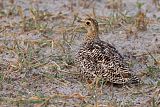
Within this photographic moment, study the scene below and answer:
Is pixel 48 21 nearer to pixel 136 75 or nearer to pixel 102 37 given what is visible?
pixel 102 37

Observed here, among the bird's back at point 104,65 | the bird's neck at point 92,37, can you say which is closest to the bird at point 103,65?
the bird's back at point 104,65

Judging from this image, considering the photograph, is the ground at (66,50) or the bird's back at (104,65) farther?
the bird's back at (104,65)

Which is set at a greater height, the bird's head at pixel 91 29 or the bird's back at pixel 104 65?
the bird's head at pixel 91 29

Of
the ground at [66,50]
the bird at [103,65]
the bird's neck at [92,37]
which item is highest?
the bird's neck at [92,37]

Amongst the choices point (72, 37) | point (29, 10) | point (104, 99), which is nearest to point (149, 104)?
point (104, 99)

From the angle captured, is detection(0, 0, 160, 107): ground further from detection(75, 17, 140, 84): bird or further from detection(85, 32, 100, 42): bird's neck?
detection(85, 32, 100, 42): bird's neck

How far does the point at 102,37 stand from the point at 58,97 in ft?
6.44

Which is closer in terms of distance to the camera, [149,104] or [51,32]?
[149,104]

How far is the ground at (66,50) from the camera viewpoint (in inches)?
192

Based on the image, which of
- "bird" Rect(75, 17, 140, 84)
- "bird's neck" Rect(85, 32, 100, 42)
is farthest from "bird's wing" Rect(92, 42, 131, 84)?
"bird's neck" Rect(85, 32, 100, 42)

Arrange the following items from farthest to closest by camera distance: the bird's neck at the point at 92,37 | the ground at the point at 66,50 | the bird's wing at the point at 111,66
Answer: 1. the bird's neck at the point at 92,37
2. the bird's wing at the point at 111,66
3. the ground at the point at 66,50

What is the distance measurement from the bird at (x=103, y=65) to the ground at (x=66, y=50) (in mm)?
85

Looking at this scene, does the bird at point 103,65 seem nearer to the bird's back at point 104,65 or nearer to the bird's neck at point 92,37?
the bird's back at point 104,65

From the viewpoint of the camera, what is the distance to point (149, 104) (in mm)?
4758
